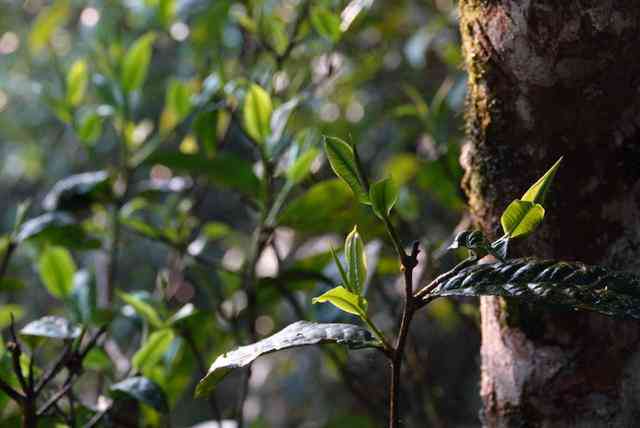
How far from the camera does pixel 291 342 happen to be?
0.56 metres

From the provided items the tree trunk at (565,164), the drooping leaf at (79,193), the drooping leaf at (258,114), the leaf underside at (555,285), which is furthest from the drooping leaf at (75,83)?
the leaf underside at (555,285)

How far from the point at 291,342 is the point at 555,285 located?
6.8 inches

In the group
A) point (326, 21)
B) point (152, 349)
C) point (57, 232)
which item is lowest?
point (152, 349)

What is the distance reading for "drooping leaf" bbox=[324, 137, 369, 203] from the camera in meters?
0.58

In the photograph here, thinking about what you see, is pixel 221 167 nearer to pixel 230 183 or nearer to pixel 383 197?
pixel 230 183

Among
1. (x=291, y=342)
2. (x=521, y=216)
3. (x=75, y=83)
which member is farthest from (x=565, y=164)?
(x=75, y=83)

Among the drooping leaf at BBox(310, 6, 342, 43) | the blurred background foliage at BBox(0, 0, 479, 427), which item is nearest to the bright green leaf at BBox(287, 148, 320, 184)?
the blurred background foliage at BBox(0, 0, 479, 427)

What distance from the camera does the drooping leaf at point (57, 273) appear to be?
1.04m

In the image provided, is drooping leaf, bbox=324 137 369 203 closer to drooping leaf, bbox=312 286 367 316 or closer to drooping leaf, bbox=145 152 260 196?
drooping leaf, bbox=312 286 367 316

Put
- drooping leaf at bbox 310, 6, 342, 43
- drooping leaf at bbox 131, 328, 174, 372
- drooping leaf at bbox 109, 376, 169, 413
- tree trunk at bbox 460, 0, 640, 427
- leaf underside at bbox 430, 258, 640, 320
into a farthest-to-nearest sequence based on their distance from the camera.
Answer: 1. drooping leaf at bbox 310, 6, 342, 43
2. drooping leaf at bbox 131, 328, 174, 372
3. drooping leaf at bbox 109, 376, 169, 413
4. tree trunk at bbox 460, 0, 640, 427
5. leaf underside at bbox 430, 258, 640, 320

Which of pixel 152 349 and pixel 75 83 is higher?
pixel 75 83

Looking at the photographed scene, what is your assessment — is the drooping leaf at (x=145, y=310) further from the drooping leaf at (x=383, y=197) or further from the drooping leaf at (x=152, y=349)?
the drooping leaf at (x=383, y=197)

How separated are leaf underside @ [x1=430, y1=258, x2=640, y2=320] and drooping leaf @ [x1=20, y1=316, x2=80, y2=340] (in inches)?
16.1

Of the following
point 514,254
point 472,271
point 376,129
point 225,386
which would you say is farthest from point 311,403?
point 472,271
